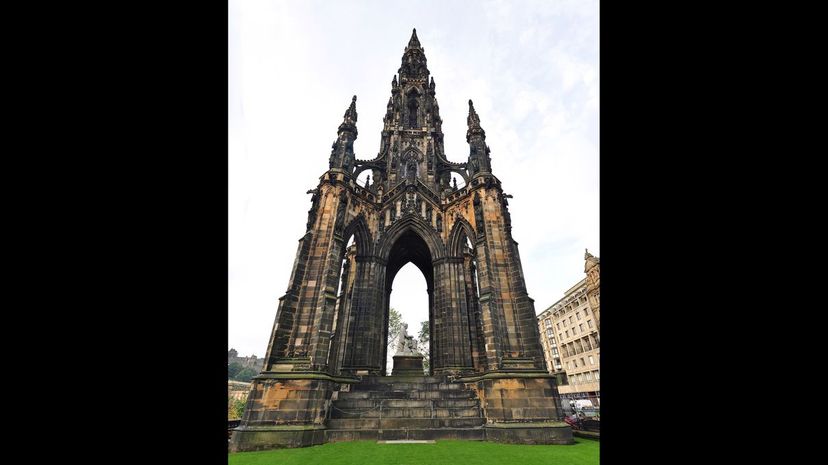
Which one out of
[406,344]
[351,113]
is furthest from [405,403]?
[351,113]

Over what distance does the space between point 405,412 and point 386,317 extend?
858cm

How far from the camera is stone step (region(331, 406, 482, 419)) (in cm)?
1155

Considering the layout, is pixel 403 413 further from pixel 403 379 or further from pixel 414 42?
pixel 414 42

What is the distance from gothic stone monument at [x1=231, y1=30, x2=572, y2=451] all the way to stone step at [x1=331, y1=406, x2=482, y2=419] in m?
0.05

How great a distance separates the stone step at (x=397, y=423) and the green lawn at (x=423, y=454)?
1.07 m

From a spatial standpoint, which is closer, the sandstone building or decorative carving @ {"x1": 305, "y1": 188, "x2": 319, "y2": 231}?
decorative carving @ {"x1": 305, "y1": 188, "x2": 319, "y2": 231}

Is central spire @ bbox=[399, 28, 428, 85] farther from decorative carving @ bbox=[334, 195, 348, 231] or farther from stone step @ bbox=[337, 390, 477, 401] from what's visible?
stone step @ bbox=[337, 390, 477, 401]

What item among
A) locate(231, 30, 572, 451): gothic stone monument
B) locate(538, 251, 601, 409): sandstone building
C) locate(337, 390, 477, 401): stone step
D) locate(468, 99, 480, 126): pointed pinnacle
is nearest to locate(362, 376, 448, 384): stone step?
locate(231, 30, 572, 451): gothic stone monument

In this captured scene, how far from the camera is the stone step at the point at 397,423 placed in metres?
11.2

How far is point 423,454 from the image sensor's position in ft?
26.8

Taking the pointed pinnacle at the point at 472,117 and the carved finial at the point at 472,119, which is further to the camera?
the pointed pinnacle at the point at 472,117

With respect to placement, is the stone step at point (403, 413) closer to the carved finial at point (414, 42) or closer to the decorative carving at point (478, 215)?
the decorative carving at point (478, 215)

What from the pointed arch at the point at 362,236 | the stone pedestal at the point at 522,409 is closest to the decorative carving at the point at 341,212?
the pointed arch at the point at 362,236

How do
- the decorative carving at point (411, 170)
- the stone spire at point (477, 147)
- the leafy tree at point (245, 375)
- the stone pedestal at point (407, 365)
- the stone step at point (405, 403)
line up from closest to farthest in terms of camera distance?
the stone step at point (405, 403) < the stone pedestal at point (407, 365) < the stone spire at point (477, 147) < the decorative carving at point (411, 170) < the leafy tree at point (245, 375)
